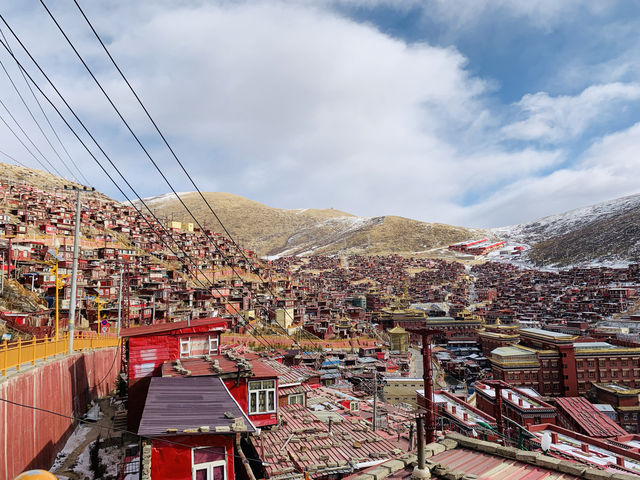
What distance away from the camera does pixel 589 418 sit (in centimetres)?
3269

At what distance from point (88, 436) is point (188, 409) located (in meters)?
8.58

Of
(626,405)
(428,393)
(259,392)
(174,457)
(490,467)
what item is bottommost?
(626,405)

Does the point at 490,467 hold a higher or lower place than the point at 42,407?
higher

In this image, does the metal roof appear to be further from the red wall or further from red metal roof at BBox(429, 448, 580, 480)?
red metal roof at BBox(429, 448, 580, 480)

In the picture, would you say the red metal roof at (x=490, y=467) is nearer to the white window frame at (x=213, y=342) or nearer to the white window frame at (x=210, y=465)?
the white window frame at (x=210, y=465)

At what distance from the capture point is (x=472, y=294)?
9856 cm

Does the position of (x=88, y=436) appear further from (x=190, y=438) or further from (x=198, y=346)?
(x=190, y=438)

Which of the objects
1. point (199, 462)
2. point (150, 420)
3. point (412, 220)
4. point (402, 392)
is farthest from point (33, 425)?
point (412, 220)

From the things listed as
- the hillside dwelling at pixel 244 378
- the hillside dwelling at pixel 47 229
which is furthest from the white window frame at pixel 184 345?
the hillside dwelling at pixel 47 229

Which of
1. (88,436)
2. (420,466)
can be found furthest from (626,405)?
(88,436)

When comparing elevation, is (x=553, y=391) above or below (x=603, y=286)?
below

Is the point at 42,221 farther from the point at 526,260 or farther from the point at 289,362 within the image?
the point at 526,260

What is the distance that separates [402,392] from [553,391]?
71.2 feet

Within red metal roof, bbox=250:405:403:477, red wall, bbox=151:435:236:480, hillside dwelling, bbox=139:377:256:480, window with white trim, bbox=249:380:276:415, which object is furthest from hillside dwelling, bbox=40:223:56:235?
red wall, bbox=151:435:236:480
